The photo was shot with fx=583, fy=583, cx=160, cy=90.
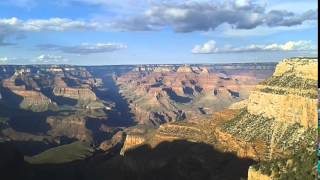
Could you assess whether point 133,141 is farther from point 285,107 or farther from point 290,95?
point 290,95

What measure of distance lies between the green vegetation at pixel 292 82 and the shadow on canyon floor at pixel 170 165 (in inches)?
666

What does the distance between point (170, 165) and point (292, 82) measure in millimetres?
35044

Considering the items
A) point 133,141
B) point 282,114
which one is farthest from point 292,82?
point 133,141

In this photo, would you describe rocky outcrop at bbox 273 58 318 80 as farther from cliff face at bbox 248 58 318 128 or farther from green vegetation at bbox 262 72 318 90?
green vegetation at bbox 262 72 318 90

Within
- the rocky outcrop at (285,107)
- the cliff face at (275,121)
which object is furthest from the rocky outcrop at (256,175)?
the rocky outcrop at (285,107)

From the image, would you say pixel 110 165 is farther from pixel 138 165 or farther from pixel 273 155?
pixel 273 155

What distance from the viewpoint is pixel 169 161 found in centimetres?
13325

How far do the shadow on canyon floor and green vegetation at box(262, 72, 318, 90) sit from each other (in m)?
16.9

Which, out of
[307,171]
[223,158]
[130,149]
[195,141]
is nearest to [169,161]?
[195,141]

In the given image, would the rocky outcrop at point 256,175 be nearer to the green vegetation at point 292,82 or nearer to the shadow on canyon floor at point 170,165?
the shadow on canyon floor at point 170,165

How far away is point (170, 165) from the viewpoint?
433 ft

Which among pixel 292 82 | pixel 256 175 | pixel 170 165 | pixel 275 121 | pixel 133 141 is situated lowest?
pixel 133 141

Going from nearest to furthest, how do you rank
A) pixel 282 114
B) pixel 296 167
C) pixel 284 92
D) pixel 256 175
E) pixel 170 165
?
pixel 296 167 < pixel 256 175 < pixel 282 114 < pixel 284 92 < pixel 170 165

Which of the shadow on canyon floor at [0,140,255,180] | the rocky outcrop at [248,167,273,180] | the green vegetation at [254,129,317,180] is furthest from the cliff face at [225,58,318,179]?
the rocky outcrop at [248,167,273,180]
